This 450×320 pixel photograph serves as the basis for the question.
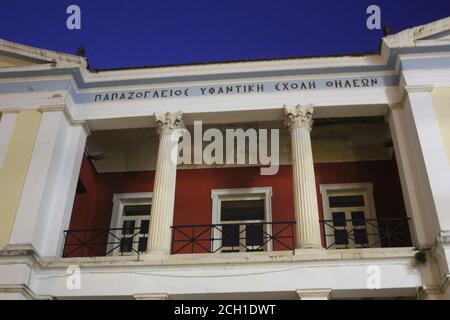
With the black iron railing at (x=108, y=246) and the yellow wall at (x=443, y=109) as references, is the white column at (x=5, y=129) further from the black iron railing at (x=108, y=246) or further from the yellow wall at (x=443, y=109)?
the yellow wall at (x=443, y=109)

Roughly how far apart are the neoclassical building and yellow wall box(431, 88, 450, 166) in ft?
0.10

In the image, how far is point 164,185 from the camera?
12703mm

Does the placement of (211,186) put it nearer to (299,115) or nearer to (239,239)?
(239,239)

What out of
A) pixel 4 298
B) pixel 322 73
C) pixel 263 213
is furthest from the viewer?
pixel 263 213

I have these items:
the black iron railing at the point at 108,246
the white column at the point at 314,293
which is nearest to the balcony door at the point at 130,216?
the black iron railing at the point at 108,246

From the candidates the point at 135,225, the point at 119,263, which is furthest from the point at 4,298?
the point at 135,225

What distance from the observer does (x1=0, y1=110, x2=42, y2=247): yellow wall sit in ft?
39.4

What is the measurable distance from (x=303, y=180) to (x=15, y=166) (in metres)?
6.83

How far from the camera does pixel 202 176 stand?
643 inches

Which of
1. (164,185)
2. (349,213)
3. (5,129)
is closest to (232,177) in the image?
(349,213)

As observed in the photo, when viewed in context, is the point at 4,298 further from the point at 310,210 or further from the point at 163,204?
the point at 310,210
